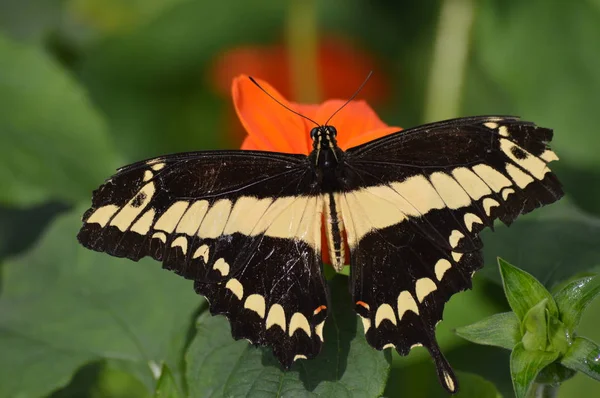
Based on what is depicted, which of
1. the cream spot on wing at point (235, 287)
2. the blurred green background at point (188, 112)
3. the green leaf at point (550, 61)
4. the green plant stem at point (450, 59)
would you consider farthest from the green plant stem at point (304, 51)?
the cream spot on wing at point (235, 287)

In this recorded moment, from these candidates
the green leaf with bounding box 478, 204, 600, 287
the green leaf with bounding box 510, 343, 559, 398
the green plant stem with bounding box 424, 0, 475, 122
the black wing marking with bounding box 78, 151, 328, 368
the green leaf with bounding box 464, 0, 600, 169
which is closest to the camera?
the green leaf with bounding box 510, 343, 559, 398

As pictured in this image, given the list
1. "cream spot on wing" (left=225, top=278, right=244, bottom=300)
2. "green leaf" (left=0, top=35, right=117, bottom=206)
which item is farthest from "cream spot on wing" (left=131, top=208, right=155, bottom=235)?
"green leaf" (left=0, top=35, right=117, bottom=206)

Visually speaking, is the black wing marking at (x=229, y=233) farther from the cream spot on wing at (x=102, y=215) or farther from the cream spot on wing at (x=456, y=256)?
the cream spot on wing at (x=456, y=256)

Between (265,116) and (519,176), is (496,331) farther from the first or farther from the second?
(265,116)

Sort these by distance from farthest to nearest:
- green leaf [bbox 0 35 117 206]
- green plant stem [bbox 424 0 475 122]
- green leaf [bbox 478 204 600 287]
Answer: green plant stem [bbox 424 0 475 122] < green leaf [bbox 0 35 117 206] < green leaf [bbox 478 204 600 287]

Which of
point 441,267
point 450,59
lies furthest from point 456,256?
point 450,59

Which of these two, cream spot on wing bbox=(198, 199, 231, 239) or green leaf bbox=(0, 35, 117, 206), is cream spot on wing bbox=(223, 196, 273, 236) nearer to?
cream spot on wing bbox=(198, 199, 231, 239)
